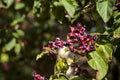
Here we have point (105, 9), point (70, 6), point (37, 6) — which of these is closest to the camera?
point (105, 9)

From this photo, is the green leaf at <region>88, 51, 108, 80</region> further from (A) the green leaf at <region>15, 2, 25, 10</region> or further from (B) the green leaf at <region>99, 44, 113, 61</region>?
(A) the green leaf at <region>15, 2, 25, 10</region>

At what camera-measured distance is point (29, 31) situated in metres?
5.27

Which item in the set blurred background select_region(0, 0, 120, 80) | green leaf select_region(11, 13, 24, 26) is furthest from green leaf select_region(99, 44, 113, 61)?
green leaf select_region(11, 13, 24, 26)

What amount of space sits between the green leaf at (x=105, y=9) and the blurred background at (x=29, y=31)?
20 centimetres

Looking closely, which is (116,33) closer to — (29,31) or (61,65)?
(61,65)

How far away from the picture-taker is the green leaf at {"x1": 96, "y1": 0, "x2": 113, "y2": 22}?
7.38 feet

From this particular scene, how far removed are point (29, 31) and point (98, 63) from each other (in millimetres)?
3187

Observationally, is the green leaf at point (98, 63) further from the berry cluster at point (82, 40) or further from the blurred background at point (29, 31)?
the blurred background at point (29, 31)

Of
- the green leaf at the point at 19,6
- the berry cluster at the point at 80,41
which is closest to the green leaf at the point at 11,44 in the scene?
the green leaf at the point at 19,6

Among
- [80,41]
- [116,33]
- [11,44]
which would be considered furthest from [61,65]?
[11,44]

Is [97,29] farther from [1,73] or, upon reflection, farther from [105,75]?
[1,73]

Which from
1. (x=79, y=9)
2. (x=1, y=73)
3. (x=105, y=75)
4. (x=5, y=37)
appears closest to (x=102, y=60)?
(x=105, y=75)

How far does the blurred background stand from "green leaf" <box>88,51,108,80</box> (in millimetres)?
321

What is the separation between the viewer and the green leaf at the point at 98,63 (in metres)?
2.13
